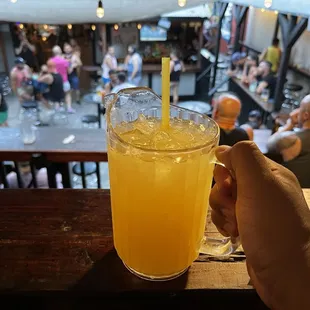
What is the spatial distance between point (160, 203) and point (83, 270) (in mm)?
230

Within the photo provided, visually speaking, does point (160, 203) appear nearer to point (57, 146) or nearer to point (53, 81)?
point (57, 146)

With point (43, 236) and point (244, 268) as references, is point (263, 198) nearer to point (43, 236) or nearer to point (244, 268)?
point (244, 268)

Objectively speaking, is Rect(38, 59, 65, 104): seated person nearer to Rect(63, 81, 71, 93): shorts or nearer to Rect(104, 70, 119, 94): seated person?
Rect(63, 81, 71, 93): shorts

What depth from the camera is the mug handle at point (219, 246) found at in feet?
2.36

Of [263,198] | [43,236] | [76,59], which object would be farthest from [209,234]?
[76,59]

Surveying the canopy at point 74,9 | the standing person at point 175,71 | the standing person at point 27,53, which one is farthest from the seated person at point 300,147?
the standing person at point 27,53

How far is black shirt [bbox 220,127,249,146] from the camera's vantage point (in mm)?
2625

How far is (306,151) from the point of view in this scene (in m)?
2.60

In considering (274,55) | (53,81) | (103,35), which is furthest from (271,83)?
(103,35)

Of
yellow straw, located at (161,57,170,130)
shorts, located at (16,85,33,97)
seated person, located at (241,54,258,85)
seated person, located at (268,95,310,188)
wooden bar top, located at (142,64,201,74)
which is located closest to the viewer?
yellow straw, located at (161,57,170,130)

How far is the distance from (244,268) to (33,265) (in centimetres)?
45

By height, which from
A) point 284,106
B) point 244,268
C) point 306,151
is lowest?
point 284,106

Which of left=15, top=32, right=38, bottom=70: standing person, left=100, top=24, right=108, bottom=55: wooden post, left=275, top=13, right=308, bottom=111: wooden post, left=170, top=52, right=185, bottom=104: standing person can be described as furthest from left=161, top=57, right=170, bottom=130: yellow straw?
left=100, top=24, right=108, bottom=55: wooden post

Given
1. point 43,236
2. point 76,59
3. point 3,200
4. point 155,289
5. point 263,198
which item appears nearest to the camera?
point 263,198
